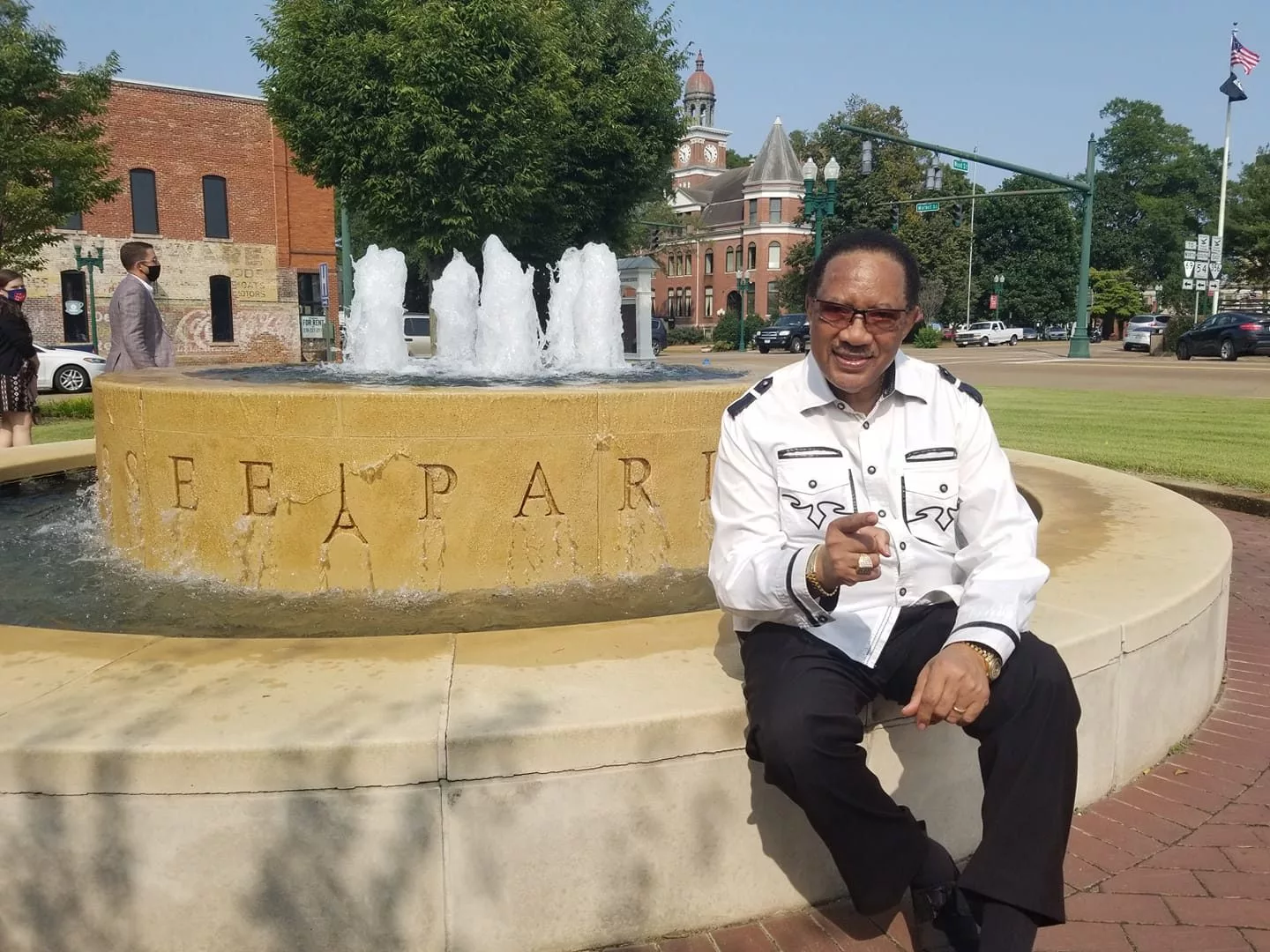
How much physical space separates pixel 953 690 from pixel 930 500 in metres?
0.56

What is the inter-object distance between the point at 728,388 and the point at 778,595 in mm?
2840

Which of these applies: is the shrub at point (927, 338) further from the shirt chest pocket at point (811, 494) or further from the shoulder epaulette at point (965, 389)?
the shirt chest pocket at point (811, 494)

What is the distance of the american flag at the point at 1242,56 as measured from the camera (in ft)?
124

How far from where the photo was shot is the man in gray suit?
23.7 feet

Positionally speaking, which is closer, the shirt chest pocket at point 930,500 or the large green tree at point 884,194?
the shirt chest pocket at point 930,500

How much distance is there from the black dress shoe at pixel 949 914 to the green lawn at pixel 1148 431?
22.9ft

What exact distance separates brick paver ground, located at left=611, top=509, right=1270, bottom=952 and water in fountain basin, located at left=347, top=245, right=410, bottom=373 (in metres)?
6.13

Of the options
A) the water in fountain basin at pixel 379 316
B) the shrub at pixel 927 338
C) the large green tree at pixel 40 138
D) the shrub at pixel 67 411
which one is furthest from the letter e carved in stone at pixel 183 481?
the shrub at pixel 927 338

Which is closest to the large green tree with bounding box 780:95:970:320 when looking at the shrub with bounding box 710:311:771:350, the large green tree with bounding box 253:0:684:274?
the shrub with bounding box 710:311:771:350

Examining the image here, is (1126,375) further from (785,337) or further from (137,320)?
(137,320)

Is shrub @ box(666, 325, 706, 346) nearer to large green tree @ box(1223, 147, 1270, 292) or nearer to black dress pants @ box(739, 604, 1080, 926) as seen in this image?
large green tree @ box(1223, 147, 1270, 292)

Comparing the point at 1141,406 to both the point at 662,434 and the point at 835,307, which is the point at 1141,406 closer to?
the point at 662,434

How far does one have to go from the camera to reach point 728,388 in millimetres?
5109

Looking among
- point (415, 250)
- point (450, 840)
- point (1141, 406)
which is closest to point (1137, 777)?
point (450, 840)
